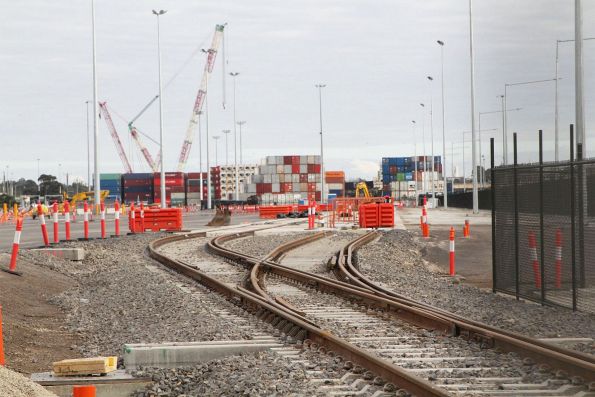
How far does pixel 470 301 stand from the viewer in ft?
51.4

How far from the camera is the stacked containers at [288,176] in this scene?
491 feet

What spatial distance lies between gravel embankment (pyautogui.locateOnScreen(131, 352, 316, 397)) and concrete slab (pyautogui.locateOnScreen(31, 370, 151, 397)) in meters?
0.13

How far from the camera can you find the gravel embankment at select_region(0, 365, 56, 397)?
7.01 meters

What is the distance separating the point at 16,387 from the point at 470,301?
385 inches

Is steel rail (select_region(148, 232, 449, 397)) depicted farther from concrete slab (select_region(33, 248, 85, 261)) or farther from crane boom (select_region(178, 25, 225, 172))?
crane boom (select_region(178, 25, 225, 172))

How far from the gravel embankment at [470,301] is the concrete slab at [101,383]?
4.80 metres

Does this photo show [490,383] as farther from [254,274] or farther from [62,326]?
[254,274]

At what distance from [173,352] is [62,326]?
4.14 metres

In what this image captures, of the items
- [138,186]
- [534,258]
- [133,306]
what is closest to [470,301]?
[534,258]

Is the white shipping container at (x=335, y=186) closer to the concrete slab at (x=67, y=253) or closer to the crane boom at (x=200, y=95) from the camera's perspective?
the crane boom at (x=200, y=95)

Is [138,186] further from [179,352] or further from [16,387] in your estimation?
[16,387]

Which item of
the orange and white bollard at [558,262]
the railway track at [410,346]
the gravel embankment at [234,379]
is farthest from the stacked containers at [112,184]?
the gravel embankment at [234,379]

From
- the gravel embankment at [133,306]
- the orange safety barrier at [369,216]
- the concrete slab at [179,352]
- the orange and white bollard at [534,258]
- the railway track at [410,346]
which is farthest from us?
the orange safety barrier at [369,216]

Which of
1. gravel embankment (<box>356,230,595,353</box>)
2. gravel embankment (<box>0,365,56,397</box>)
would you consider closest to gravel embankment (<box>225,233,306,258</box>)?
gravel embankment (<box>356,230,595,353</box>)
